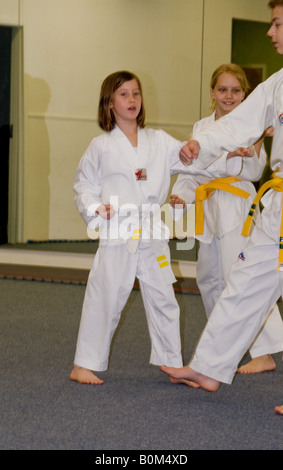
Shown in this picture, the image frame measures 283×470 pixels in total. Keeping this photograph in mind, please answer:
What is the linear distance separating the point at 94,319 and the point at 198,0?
2.97 meters

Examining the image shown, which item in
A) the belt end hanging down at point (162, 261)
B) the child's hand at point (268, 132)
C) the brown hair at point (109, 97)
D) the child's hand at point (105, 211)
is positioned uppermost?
the brown hair at point (109, 97)

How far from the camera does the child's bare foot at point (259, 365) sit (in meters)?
2.73

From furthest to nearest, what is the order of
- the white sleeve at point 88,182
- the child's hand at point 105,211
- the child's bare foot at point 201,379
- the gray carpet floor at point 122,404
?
the white sleeve at point 88,182, the child's hand at point 105,211, the child's bare foot at point 201,379, the gray carpet floor at point 122,404

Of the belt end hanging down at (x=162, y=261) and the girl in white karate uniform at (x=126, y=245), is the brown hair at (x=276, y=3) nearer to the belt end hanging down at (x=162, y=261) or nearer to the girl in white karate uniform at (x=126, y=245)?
the girl in white karate uniform at (x=126, y=245)

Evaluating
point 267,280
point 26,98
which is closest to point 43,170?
point 26,98

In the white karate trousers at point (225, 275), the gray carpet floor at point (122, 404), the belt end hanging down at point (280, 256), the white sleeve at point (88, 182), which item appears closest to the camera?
the gray carpet floor at point (122, 404)

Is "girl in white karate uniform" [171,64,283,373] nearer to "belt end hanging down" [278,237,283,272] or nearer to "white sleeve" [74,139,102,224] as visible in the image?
"white sleeve" [74,139,102,224]

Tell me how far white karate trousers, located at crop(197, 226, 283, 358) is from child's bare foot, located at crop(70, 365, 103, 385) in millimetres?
600

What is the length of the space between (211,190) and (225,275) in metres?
0.36

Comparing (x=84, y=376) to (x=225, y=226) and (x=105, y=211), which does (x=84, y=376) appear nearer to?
(x=105, y=211)

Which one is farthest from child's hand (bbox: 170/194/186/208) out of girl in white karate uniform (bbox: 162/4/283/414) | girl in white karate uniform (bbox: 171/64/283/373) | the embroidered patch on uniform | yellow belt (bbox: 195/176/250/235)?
girl in white karate uniform (bbox: 162/4/283/414)

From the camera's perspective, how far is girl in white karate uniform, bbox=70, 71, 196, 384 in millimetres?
2523

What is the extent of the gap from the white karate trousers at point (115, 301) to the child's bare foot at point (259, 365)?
35cm

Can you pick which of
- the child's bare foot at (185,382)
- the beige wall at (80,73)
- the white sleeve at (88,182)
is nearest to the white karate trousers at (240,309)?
the child's bare foot at (185,382)
